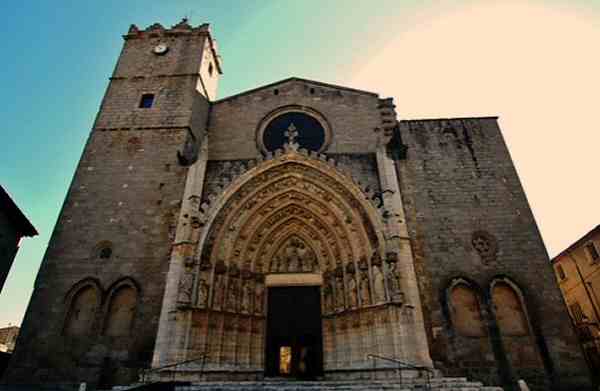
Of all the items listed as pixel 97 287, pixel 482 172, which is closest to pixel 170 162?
pixel 97 287

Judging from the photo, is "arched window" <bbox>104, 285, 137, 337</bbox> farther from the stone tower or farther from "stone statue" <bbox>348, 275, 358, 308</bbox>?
"stone statue" <bbox>348, 275, 358, 308</bbox>

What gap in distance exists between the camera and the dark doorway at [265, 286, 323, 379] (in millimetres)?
8961

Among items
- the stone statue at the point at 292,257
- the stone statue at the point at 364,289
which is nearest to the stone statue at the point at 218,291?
the stone statue at the point at 292,257

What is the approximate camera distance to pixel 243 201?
33.6ft

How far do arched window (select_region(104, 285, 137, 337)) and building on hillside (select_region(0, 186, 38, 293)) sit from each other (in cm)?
545

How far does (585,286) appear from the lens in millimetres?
15734

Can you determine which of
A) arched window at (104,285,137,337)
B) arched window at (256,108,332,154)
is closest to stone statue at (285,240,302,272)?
arched window at (256,108,332,154)

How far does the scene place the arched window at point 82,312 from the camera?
8952mm

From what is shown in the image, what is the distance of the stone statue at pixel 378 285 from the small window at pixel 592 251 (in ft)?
40.9

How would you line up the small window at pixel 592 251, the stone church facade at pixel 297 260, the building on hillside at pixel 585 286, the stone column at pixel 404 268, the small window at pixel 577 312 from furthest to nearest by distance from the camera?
1. the small window at pixel 577 312
2. the small window at pixel 592 251
3. the building on hillside at pixel 585 286
4. the stone church facade at pixel 297 260
5. the stone column at pixel 404 268

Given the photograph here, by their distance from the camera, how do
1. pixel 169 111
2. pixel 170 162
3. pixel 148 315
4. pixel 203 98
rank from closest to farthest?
pixel 148 315
pixel 170 162
pixel 169 111
pixel 203 98

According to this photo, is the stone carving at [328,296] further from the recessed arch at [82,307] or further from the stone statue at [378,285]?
the recessed arch at [82,307]

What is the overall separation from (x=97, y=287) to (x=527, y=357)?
1110 cm

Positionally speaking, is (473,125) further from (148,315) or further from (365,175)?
(148,315)
